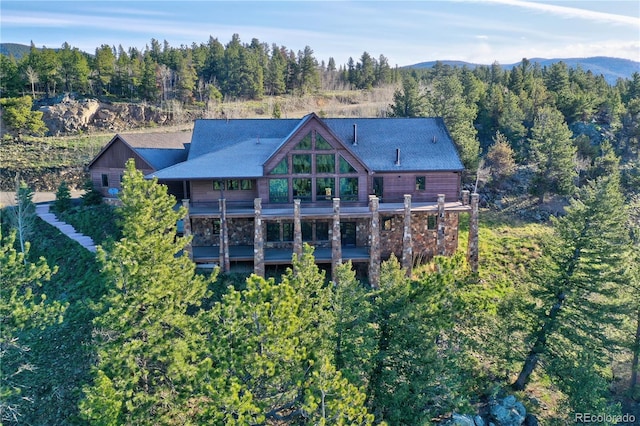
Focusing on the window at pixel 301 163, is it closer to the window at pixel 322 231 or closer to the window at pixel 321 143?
the window at pixel 321 143

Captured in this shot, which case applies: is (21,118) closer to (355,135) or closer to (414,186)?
(355,135)

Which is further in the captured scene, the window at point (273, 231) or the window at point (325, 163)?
the window at point (273, 231)

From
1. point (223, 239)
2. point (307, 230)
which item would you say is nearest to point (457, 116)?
point (307, 230)

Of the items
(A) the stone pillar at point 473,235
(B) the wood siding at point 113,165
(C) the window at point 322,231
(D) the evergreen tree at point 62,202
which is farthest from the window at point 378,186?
(D) the evergreen tree at point 62,202

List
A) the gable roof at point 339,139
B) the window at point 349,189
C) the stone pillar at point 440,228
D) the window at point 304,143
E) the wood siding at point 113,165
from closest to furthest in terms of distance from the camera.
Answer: the window at point 304,143 → the gable roof at point 339,139 → the stone pillar at point 440,228 → the window at point 349,189 → the wood siding at point 113,165

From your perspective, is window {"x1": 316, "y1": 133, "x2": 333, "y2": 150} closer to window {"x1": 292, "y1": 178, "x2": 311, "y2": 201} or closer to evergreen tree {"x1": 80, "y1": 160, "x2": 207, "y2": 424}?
window {"x1": 292, "y1": 178, "x2": 311, "y2": 201}

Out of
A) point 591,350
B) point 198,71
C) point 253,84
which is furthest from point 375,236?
point 198,71
